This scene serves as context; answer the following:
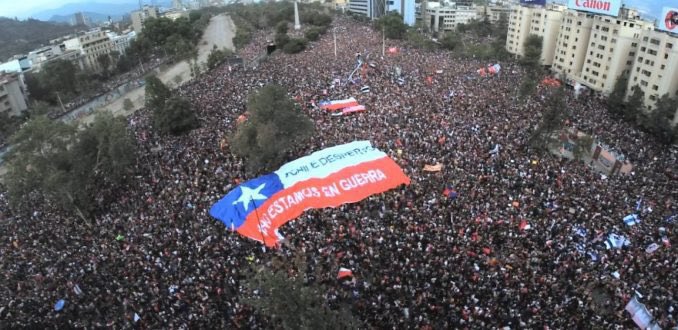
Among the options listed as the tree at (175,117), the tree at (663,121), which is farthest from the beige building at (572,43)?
the tree at (175,117)

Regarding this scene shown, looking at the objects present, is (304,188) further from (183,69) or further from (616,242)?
(183,69)

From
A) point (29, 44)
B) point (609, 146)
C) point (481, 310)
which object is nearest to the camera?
point (481, 310)

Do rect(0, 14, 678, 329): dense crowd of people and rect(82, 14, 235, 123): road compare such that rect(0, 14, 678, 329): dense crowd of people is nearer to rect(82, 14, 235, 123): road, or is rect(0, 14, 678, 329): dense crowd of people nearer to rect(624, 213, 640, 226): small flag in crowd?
rect(624, 213, 640, 226): small flag in crowd

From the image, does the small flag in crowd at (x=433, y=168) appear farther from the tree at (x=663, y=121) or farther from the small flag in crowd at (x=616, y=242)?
the tree at (x=663, y=121)

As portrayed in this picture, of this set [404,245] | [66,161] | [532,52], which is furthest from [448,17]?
[404,245]

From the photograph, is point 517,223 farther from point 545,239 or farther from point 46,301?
point 46,301

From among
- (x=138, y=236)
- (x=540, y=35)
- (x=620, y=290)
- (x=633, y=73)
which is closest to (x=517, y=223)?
(x=620, y=290)

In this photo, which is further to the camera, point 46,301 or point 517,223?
point 517,223
